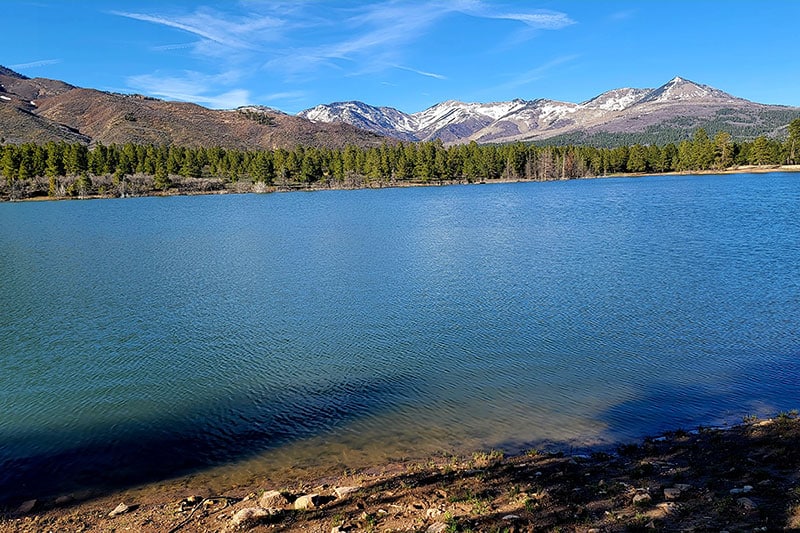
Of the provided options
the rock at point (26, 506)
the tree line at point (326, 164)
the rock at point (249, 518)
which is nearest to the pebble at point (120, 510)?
the rock at point (26, 506)

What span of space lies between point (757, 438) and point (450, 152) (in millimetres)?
161819

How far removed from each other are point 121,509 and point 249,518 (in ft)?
10.2

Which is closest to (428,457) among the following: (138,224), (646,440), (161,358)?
(646,440)

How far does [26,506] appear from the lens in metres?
10.6

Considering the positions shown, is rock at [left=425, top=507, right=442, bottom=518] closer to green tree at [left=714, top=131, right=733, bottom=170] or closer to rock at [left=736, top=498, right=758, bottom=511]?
rock at [left=736, top=498, right=758, bottom=511]

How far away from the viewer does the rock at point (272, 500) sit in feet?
31.3

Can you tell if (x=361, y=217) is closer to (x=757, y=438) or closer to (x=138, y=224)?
(x=138, y=224)

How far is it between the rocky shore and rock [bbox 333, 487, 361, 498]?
1.5 inches

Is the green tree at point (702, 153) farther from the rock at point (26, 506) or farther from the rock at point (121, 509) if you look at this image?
the rock at point (26, 506)

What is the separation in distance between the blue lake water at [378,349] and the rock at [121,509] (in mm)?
1589

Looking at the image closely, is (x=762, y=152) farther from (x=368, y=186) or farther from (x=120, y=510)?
(x=120, y=510)

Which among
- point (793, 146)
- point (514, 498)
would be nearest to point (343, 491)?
point (514, 498)

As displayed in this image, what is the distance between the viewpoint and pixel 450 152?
551 feet

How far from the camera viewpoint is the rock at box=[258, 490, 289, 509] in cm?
954
